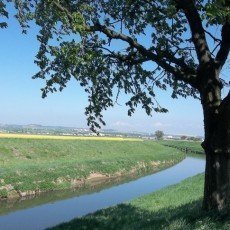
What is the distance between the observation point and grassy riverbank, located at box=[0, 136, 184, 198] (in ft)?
94.9

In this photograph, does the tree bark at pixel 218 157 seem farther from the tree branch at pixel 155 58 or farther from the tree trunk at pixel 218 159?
the tree branch at pixel 155 58

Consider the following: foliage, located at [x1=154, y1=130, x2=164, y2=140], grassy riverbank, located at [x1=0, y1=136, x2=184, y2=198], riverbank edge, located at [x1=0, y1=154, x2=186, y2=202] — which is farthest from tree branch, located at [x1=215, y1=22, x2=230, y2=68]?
foliage, located at [x1=154, y1=130, x2=164, y2=140]

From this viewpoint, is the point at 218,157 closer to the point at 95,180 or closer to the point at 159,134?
the point at 95,180

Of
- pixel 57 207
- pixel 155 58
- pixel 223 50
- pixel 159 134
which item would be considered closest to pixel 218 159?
pixel 223 50

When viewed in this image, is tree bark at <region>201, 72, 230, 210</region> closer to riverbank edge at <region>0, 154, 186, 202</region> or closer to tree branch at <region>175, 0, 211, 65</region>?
tree branch at <region>175, 0, 211, 65</region>

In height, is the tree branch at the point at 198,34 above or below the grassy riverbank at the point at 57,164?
above

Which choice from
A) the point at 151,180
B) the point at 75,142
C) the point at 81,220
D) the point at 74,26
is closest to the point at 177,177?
the point at 151,180

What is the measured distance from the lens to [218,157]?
1017 centimetres

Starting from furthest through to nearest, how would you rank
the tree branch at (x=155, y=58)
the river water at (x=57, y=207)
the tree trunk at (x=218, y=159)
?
1. the river water at (x=57, y=207)
2. the tree branch at (x=155, y=58)
3. the tree trunk at (x=218, y=159)

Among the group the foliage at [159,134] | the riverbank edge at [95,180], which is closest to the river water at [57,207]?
the riverbank edge at [95,180]

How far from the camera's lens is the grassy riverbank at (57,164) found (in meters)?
28.9

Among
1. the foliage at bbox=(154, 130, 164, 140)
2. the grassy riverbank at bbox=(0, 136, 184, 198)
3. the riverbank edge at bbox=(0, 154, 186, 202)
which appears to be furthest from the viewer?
the foliage at bbox=(154, 130, 164, 140)

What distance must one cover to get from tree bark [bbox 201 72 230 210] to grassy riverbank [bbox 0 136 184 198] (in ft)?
60.0

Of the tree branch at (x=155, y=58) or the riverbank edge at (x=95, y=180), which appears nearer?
the tree branch at (x=155, y=58)
